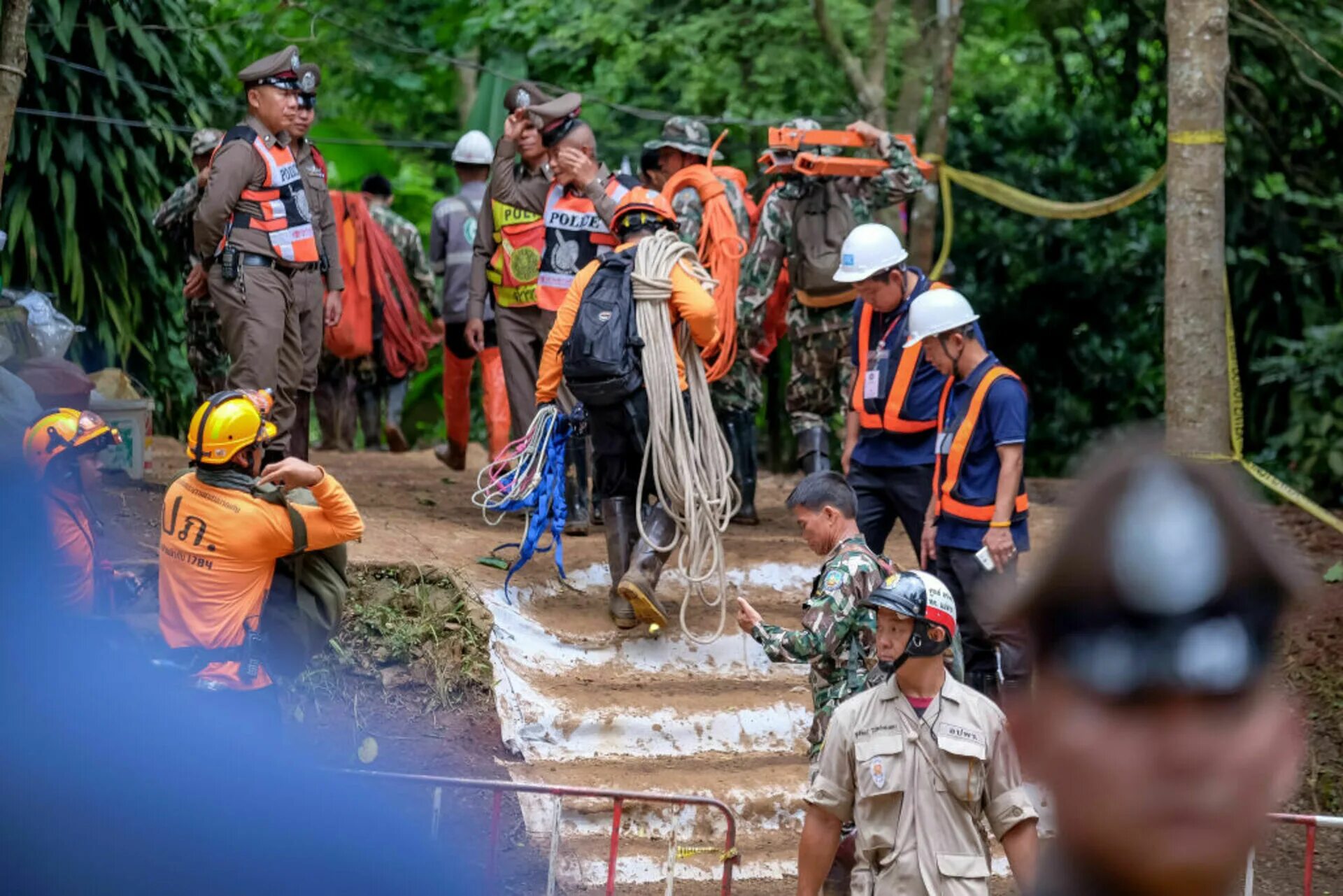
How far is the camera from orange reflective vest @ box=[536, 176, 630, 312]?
8.16 m

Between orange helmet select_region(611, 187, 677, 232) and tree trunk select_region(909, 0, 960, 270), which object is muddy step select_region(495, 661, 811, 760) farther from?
tree trunk select_region(909, 0, 960, 270)

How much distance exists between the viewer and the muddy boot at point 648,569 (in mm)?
7277

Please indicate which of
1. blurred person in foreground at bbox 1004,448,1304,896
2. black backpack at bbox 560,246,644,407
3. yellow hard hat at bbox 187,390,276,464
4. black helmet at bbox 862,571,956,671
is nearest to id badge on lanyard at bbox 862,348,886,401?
black backpack at bbox 560,246,644,407

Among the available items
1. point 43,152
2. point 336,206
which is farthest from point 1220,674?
point 336,206

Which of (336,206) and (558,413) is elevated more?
(336,206)

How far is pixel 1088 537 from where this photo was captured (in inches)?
49.7

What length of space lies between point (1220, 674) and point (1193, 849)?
14 centimetres

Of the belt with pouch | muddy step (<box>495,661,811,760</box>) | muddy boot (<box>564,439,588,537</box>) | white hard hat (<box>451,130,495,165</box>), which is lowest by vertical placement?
muddy step (<box>495,661,811,760</box>)

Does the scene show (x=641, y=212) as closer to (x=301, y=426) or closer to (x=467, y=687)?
(x=467, y=687)

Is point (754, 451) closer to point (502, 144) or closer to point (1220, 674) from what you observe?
point (502, 144)

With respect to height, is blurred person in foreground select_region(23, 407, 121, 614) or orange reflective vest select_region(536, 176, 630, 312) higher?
orange reflective vest select_region(536, 176, 630, 312)

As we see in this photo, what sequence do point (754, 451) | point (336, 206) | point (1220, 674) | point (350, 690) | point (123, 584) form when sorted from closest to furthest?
1. point (1220, 674)
2. point (123, 584)
3. point (350, 690)
4. point (754, 451)
5. point (336, 206)

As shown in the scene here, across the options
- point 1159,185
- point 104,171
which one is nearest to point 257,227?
point 104,171

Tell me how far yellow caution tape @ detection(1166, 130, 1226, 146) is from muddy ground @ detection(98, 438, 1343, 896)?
1.98 m
